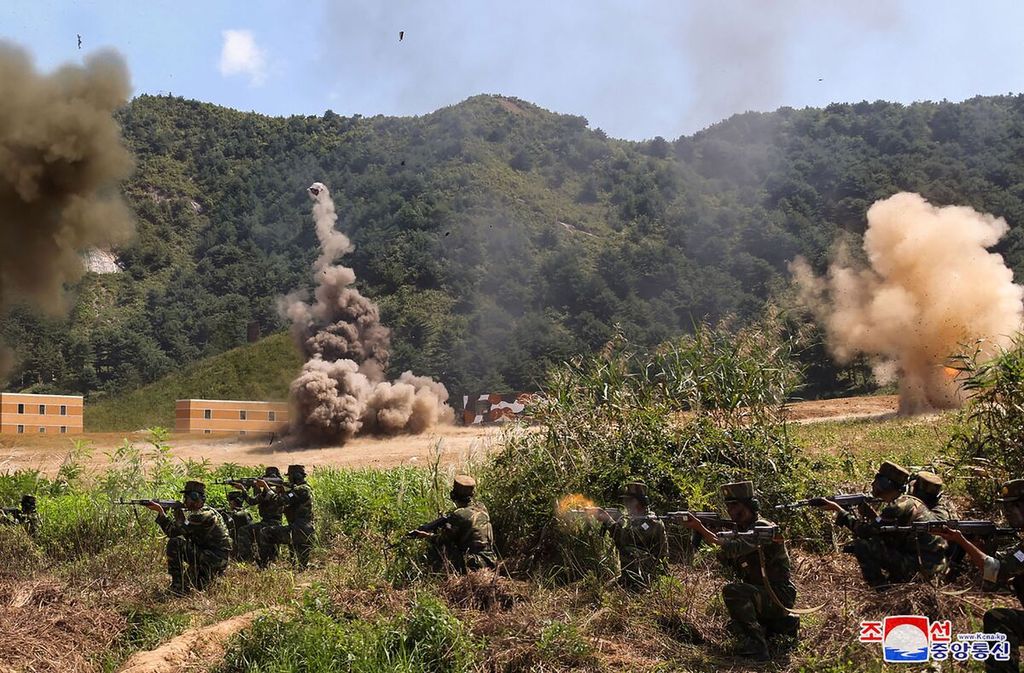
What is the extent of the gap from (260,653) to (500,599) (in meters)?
2.13

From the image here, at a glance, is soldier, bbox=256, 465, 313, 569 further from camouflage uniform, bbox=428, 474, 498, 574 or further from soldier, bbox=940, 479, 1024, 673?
soldier, bbox=940, 479, 1024, 673

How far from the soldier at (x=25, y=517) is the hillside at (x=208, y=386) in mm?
38632

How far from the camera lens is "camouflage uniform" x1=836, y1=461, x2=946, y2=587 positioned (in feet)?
26.3

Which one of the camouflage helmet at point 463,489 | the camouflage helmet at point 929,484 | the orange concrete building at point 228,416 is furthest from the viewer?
the orange concrete building at point 228,416

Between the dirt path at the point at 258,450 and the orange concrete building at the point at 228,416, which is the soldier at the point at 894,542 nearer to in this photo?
the dirt path at the point at 258,450

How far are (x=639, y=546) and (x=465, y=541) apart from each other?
5.66ft

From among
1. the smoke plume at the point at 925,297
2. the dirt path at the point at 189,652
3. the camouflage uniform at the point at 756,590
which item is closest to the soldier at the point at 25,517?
the dirt path at the point at 189,652

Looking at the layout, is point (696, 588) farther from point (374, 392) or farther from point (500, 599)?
point (374, 392)

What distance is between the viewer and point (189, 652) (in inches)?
339

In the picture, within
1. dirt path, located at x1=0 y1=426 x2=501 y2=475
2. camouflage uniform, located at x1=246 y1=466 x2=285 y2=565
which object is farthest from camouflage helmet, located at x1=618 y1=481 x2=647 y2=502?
dirt path, located at x1=0 y1=426 x2=501 y2=475

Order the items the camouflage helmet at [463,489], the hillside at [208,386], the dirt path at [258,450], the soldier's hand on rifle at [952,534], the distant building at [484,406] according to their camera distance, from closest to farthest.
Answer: the soldier's hand on rifle at [952,534] → the camouflage helmet at [463,489] → the dirt path at [258,450] → the distant building at [484,406] → the hillside at [208,386]

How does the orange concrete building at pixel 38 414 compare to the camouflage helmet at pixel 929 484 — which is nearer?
the camouflage helmet at pixel 929 484

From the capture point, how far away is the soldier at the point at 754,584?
748 cm

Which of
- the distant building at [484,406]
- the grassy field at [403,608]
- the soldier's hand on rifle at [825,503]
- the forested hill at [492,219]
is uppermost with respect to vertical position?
the forested hill at [492,219]
